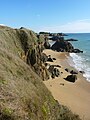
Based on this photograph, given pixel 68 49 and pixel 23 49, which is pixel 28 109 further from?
pixel 68 49

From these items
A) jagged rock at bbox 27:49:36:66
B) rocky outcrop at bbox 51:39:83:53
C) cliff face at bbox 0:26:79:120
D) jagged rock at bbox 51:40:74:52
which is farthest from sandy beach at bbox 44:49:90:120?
jagged rock at bbox 51:40:74:52

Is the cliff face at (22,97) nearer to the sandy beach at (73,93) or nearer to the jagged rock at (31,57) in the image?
the sandy beach at (73,93)

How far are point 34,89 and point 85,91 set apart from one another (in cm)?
1746

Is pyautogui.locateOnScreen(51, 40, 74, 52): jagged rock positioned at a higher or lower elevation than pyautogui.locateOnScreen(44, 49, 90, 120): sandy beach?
lower

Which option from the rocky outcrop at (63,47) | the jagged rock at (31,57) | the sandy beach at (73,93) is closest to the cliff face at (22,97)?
the sandy beach at (73,93)

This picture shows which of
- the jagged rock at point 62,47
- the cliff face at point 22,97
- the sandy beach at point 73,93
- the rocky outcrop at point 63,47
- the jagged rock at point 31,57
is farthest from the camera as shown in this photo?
the jagged rock at point 62,47

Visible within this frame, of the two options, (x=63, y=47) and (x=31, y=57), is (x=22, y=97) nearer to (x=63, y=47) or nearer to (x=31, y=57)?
(x=31, y=57)

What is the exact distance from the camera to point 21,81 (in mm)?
12734

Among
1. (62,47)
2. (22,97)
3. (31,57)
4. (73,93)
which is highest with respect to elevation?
(22,97)

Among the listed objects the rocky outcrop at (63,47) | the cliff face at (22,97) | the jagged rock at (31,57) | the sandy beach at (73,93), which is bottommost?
the rocky outcrop at (63,47)

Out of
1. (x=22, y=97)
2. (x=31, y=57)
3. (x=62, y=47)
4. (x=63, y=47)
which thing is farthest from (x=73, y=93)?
(x=62, y=47)

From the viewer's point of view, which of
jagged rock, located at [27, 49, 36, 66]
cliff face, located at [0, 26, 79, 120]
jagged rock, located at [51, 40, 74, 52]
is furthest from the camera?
jagged rock, located at [51, 40, 74, 52]

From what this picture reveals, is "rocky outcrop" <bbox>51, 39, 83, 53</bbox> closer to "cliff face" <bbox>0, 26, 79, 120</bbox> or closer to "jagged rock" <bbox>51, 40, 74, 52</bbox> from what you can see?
"jagged rock" <bbox>51, 40, 74, 52</bbox>

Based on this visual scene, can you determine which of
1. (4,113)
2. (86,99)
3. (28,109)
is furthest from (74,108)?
(4,113)
